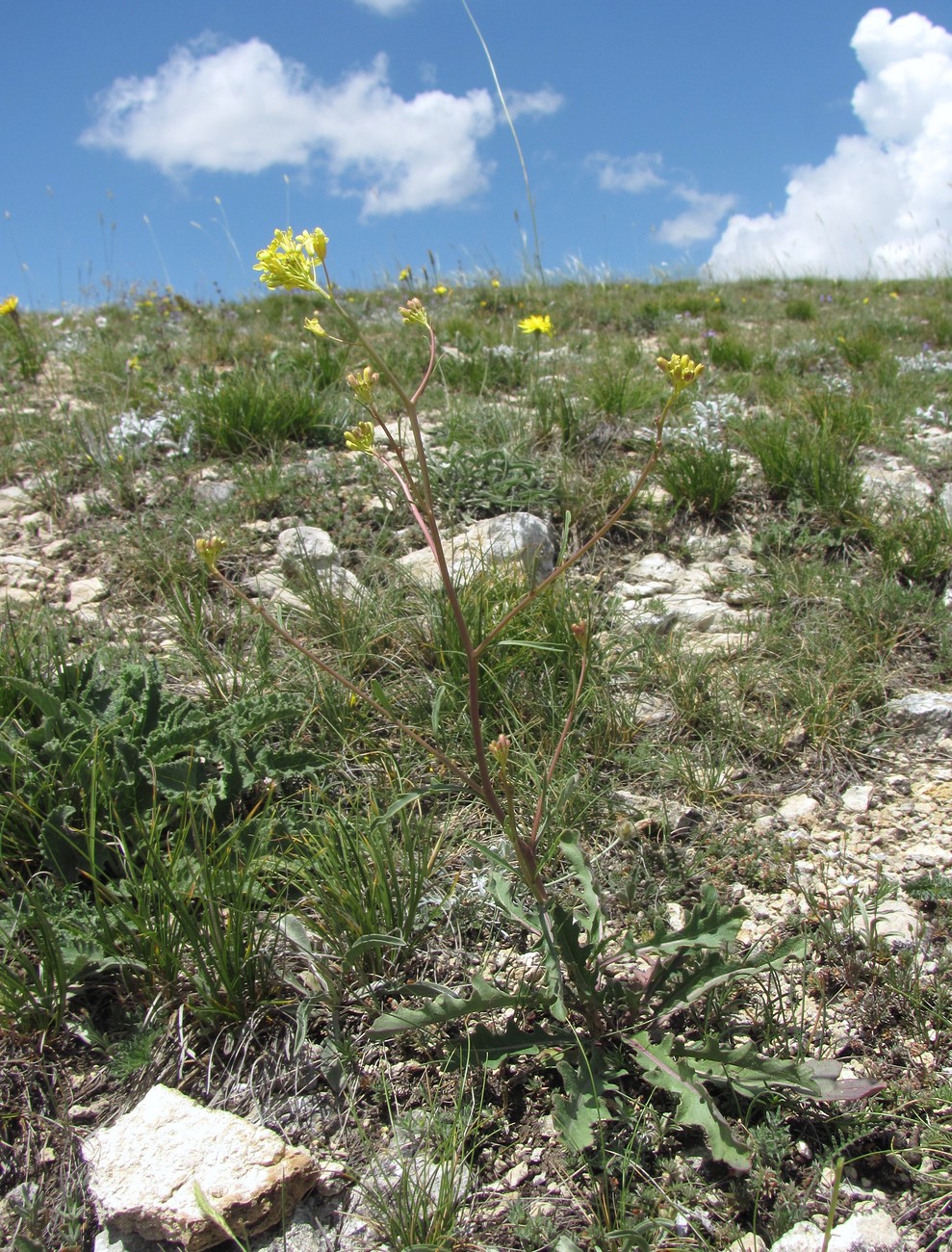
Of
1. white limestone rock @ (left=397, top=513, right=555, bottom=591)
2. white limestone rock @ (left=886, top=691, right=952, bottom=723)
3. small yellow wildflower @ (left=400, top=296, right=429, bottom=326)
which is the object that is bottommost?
white limestone rock @ (left=886, top=691, right=952, bottom=723)

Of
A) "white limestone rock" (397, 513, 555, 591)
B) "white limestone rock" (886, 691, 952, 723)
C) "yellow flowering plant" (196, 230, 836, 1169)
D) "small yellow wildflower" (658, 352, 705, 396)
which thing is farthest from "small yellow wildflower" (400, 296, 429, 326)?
"white limestone rock" (886, 691, 952, 723)

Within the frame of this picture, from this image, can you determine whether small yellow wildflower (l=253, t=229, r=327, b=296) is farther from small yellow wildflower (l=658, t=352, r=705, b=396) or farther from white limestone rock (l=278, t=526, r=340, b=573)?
white limestone rock (l=278, t=526, r=340, b=573)

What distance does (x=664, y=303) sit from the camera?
7.12 meters

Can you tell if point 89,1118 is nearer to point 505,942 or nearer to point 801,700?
point 505,942

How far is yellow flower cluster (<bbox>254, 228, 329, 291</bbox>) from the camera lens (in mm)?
1306

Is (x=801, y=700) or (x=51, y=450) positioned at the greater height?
(x=51, y=450)

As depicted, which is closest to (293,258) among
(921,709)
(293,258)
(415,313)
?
(293,258)

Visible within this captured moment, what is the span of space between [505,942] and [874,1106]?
81 cm

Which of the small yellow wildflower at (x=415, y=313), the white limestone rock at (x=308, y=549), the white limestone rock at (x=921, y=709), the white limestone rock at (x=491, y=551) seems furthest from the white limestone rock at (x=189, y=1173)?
the white limestone rock at (x=921, y=709)

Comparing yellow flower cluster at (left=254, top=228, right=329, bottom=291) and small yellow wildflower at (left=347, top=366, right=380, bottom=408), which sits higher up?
yellow flower cluster at (left=254, top=228, right=329, bottom=291)

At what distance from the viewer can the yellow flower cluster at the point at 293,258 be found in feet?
4.28

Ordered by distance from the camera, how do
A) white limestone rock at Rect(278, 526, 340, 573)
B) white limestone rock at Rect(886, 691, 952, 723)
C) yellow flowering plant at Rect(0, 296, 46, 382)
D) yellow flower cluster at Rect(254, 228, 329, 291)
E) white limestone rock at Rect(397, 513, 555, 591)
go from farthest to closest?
yellow flowering plant at Rect(0, 296, 46, 382) → white limestone rock at Rect(278, 526, 340, 573) → white limestone rock at Rect(397, 513, 555, 591) → white limestone rock at Rect(886, 691, 952, 723) → yellow flower cluster at Rect(254, 228, 329, 291)

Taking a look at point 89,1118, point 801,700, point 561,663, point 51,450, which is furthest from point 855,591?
point 51,450

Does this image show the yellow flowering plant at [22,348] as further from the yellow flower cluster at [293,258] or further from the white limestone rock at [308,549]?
the yellow flower cluster at [293,258]
